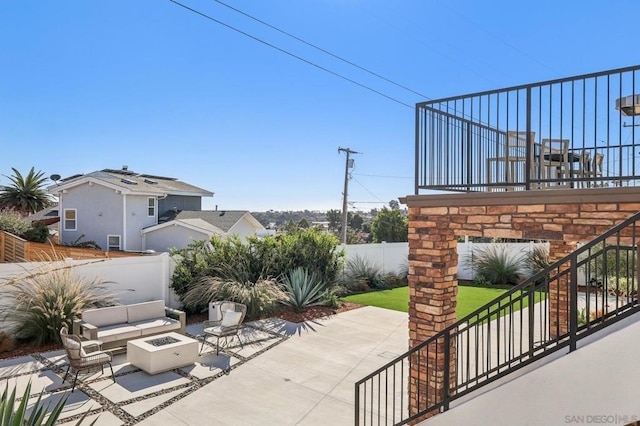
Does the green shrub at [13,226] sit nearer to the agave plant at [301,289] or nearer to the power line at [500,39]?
the agave plant at [301,289]

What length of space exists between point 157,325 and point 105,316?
101 centimetres

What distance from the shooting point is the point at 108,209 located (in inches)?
764

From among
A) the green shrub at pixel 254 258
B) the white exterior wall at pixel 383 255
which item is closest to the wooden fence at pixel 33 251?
the green shrub at pixel 254 258

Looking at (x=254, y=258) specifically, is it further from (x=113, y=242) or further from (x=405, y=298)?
(x=113, y=242)

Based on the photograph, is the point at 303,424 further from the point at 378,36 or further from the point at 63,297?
the point at 378,36

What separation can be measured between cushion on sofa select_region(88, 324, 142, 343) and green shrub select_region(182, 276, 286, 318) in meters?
2.56

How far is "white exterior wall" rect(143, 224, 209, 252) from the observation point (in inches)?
736

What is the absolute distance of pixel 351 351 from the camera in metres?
8.07

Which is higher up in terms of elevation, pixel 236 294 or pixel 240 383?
pixel 236 294

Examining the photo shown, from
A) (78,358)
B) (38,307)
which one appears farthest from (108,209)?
(78,358)

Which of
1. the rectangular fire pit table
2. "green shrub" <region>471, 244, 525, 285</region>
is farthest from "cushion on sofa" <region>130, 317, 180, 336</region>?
"green shrub" <region>471, 244, 525, 285</region>

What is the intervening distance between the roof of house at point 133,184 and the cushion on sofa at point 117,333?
12070mm

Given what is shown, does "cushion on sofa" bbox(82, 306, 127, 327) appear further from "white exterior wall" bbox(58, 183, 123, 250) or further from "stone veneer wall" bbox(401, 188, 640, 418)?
"white exterior wall" bbox(58, 183, 123, 250)

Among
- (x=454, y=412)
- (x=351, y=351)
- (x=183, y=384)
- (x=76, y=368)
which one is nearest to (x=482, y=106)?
(x=454, y=412)
